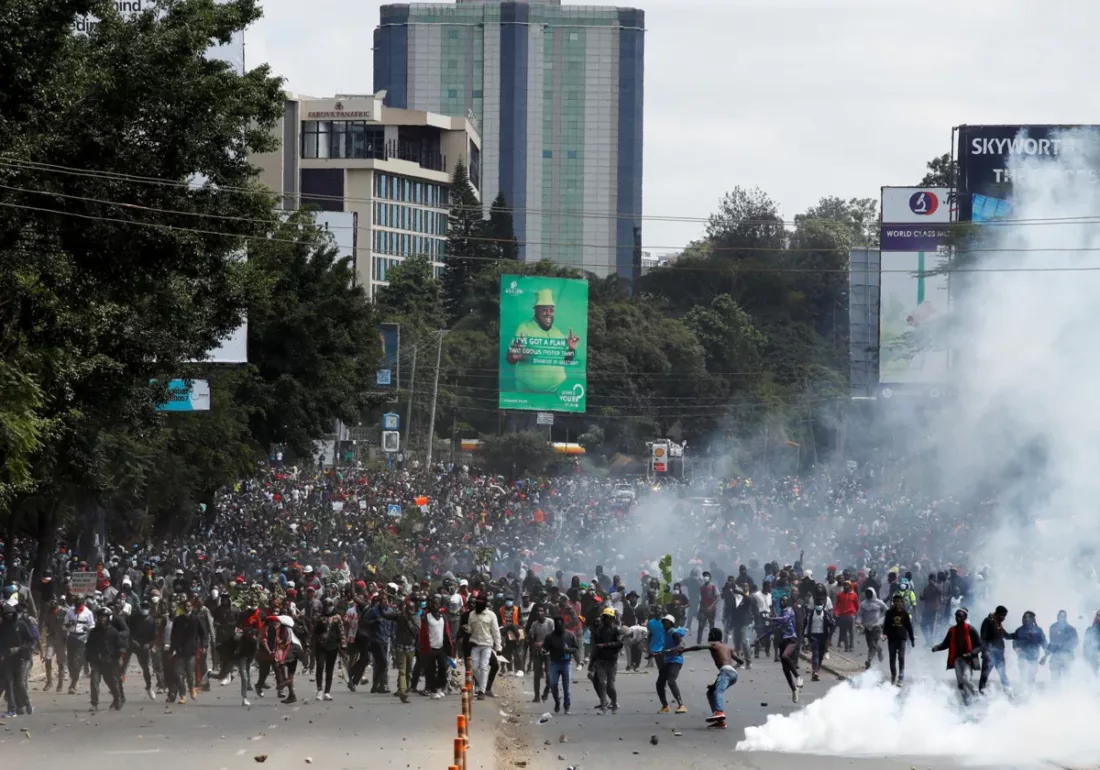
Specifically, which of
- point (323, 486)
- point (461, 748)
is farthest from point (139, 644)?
point (323, 486)

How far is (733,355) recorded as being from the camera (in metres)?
105

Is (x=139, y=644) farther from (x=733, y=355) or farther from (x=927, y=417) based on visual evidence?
(x=733, y=355)

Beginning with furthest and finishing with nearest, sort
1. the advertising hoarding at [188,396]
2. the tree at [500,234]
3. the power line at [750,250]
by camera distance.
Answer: the tree at [500,234] → the advertising hoarding at [188,396] → the power line at [750,250]

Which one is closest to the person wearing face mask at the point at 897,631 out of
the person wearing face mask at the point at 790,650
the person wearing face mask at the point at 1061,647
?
the person wearing face mask at the point at 790,650

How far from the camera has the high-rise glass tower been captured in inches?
6348

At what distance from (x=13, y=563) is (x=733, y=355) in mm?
74402

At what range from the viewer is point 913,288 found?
56688mm

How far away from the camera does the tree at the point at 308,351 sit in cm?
4712

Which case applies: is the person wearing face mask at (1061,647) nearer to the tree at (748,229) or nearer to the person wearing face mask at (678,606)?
the person wearing face mask at (678,606)

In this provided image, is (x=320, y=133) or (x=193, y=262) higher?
(x=320, y=133)

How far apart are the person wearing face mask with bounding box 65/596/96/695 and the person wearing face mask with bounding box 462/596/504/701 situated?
16.9ft

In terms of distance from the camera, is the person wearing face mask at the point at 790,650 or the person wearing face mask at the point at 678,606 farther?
the person wearing face mask at the point at 678,606

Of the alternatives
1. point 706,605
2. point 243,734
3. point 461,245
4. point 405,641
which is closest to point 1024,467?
point 706,605

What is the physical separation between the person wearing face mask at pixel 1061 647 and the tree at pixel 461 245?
93667mm
